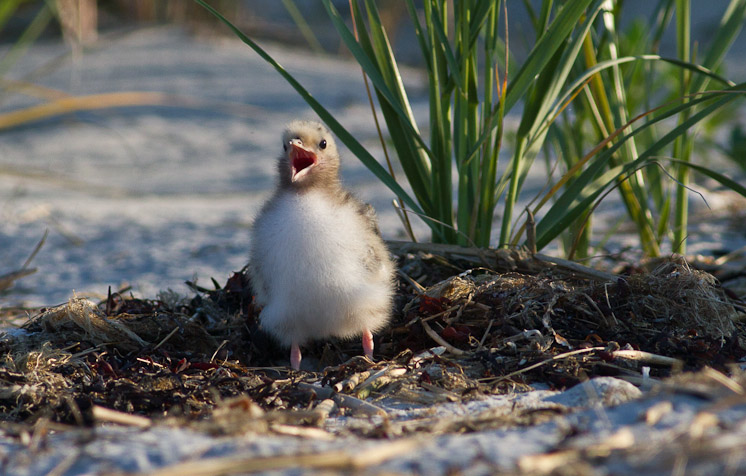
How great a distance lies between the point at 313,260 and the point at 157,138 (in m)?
5.89

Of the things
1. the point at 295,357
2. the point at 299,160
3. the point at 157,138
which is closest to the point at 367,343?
the point at 295,357

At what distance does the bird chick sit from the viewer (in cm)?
208

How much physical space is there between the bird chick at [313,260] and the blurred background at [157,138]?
0.77 metres

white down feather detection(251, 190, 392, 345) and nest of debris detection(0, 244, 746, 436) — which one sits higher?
white down feather detection(251, 190, 392, 345)

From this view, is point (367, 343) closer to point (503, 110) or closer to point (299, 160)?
point (299, 160)

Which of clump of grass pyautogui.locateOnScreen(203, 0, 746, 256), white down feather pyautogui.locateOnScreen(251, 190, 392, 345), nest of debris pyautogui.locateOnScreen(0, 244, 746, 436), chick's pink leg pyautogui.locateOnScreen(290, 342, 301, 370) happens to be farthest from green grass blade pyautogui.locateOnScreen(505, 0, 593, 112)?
chick's pink leg pyautogui.locateOnScreen(290, 342, 301, 370)

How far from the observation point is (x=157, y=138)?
24.5ft

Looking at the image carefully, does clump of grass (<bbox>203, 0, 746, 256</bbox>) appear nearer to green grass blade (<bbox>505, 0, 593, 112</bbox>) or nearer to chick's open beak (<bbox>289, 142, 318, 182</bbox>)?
green grass blade (<bbox>505, 0, 593, 112</bbox>)

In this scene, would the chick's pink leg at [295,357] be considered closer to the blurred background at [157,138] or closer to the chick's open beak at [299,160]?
the chick's open beak at [299,160]

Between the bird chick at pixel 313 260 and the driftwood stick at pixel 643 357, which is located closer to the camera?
the driftwood stick at pixel 643 357

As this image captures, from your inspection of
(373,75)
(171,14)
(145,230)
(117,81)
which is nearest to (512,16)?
(171,14)

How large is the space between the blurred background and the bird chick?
30.4 inches

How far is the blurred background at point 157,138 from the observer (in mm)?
3561

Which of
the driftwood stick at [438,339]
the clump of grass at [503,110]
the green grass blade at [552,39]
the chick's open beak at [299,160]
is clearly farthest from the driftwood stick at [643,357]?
the chick's open beak at [299,160]
